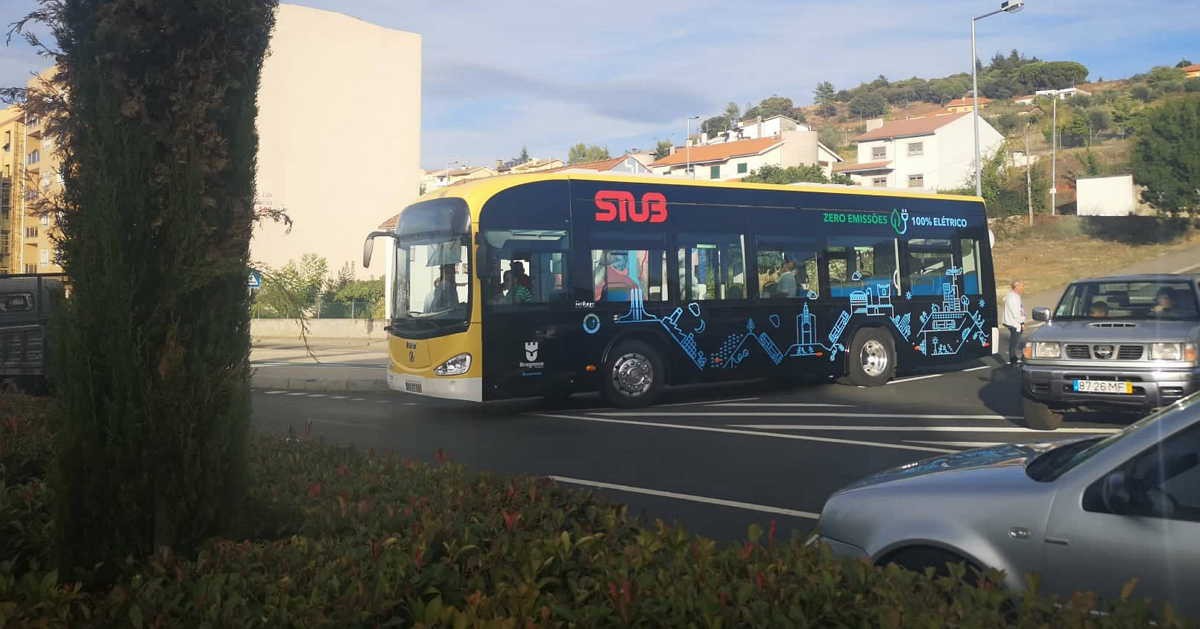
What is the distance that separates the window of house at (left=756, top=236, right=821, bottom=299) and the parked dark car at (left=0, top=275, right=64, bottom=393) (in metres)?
11.1

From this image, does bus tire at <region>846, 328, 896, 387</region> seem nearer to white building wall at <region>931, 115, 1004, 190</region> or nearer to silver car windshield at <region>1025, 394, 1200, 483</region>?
silver car windshield at <region>1025, 394, 1200, 483</region>

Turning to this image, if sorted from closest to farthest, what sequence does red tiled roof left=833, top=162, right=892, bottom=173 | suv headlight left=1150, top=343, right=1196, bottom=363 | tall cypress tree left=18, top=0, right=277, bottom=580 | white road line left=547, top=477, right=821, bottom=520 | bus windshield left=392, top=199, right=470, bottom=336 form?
tall cypress tree left=18, top=0, right=277, bottom=580 < white road line left=547, top=477, right=821, bottom=520 < suv headlight left=1150, top=343, right=1196, bottom=363 < bus windshield left=392, top=199, right=470, bottom=336 < red tiled roof left=833, top=162, right=892, bottom=173

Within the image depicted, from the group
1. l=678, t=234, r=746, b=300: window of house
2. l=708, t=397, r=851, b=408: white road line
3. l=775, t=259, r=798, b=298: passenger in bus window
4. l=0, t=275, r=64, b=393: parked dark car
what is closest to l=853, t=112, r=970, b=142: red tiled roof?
l=775, t=259, r=798, b=298: passenger in bus window

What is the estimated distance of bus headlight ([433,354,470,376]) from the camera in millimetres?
13633

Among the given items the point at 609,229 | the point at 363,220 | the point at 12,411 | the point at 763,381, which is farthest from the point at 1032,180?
the point at 12,411

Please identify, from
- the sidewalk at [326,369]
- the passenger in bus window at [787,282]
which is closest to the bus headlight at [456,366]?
the sidewalk at [326,369]

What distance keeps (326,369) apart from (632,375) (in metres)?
10.6

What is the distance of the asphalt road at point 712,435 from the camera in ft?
28.6

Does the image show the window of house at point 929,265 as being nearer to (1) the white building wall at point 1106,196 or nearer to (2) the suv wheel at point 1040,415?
(2) the suv wheel at point 1040,415

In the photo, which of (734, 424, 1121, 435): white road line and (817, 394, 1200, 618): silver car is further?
(734, 424, 1121, 435): white road line

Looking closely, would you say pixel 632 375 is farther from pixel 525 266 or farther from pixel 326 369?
pixel 326 369

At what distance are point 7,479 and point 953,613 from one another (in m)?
5.08

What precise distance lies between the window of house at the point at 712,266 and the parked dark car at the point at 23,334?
32.1 ft

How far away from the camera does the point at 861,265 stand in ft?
57.0
